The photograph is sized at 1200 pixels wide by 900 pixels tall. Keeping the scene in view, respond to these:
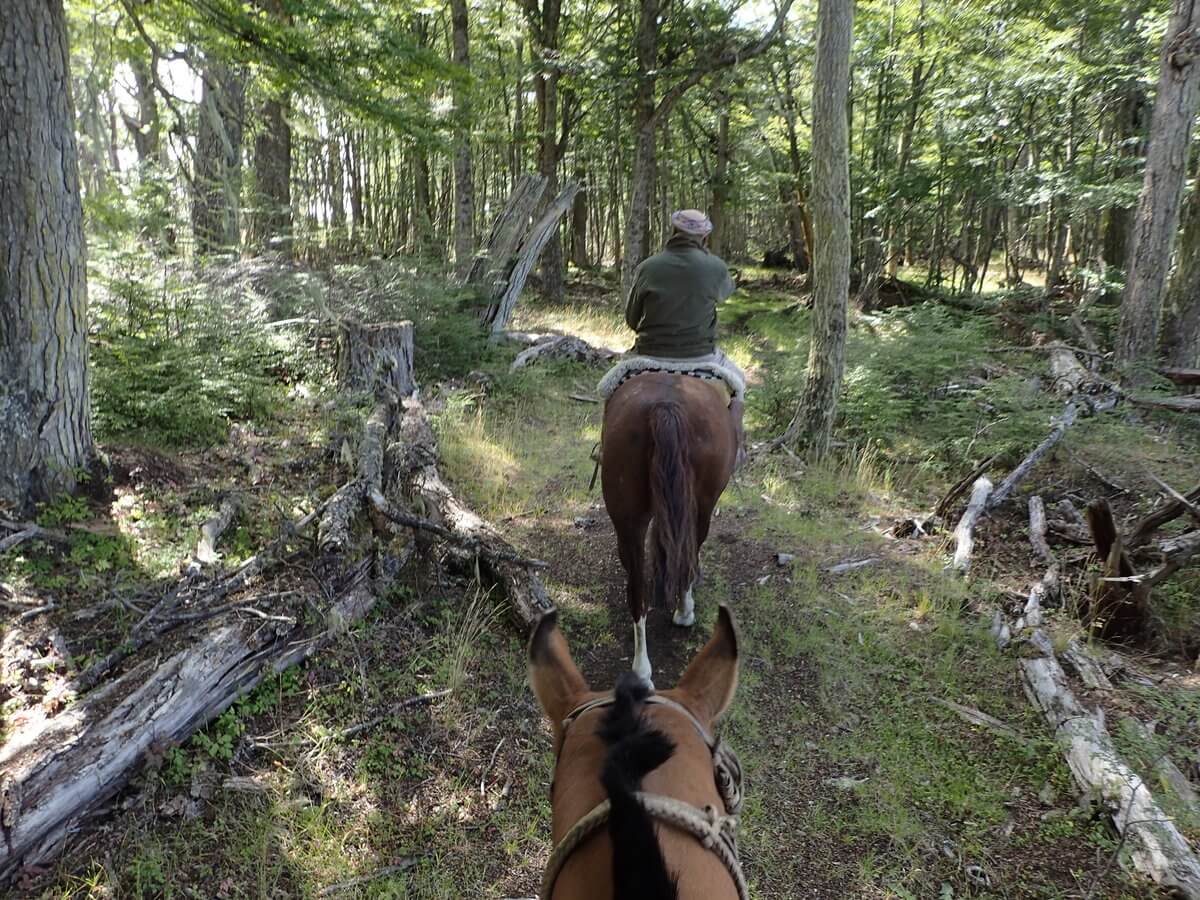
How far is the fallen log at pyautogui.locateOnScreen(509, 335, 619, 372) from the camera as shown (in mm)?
11383

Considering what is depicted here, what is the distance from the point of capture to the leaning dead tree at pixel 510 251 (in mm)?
11680

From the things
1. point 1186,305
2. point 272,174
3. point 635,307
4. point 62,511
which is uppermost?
point 272,174

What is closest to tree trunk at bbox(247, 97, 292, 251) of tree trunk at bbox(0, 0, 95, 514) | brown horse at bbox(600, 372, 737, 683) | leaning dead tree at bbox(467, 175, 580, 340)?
leaning dead tree at bbox(467, 175, 580, 340)

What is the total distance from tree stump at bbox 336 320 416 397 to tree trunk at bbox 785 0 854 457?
4.79m

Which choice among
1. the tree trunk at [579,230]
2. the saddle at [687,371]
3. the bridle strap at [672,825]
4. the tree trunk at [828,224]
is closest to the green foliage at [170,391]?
the saddle at [687,371]

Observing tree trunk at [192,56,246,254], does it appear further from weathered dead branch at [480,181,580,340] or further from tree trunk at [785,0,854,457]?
tree trunk at [785,0,854,457]

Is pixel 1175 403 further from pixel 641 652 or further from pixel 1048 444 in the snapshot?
pixel 641 652

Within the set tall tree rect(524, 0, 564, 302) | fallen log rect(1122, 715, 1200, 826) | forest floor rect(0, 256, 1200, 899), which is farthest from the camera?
tall tree rect(524, 0, 564, 302)

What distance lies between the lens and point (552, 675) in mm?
1885

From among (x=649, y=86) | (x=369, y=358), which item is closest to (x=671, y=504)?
(x=369, y=358)

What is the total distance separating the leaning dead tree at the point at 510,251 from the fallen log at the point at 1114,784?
9254mm

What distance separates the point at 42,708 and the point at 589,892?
10.2ft

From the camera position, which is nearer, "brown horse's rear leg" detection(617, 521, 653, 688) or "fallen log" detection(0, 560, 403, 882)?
"fallen log" detection(0, 560, 403, 882)

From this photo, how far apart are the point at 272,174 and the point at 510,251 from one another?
15.8 feet
